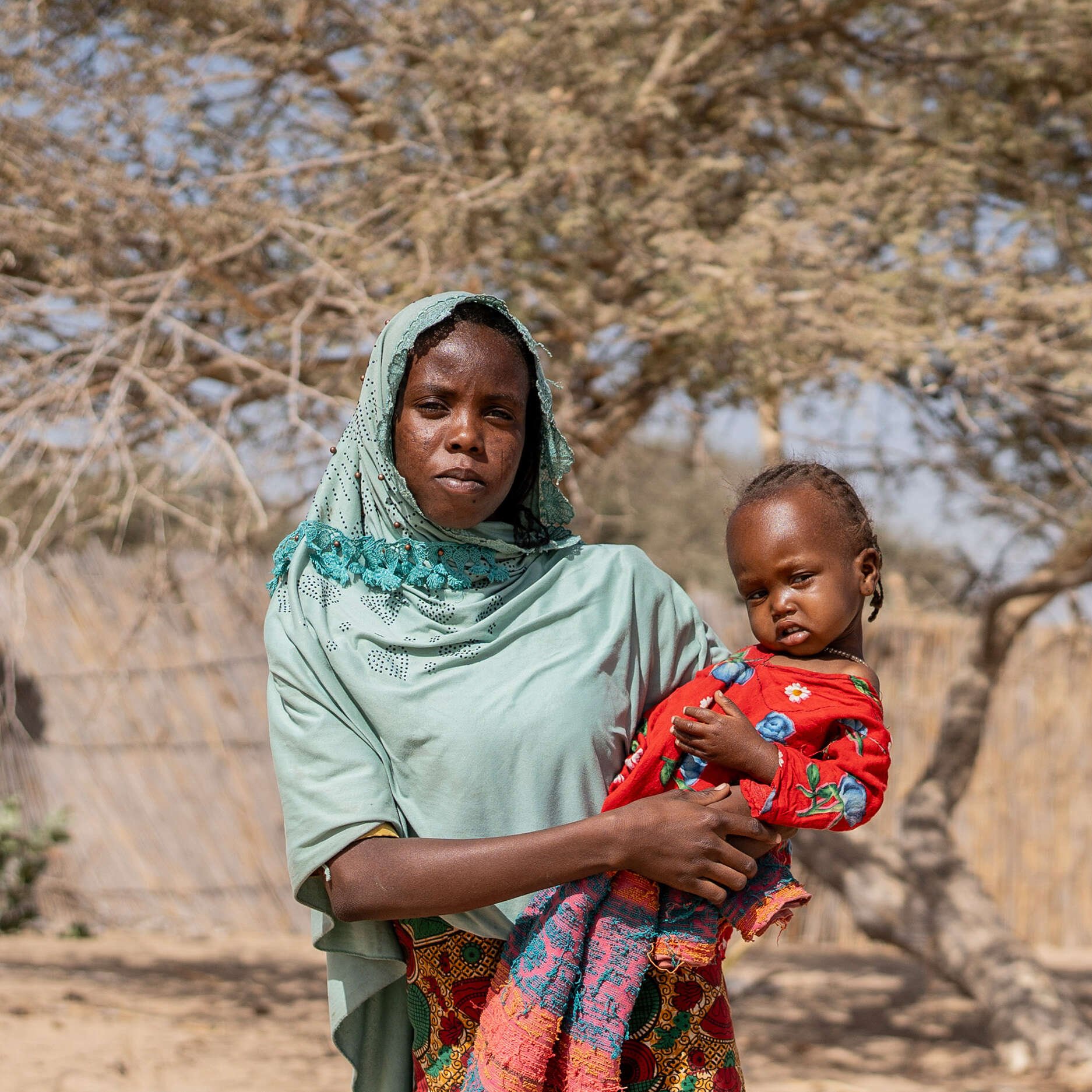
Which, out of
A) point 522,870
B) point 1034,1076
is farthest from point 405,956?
point 1034,1076

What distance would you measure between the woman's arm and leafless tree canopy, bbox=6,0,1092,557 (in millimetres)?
2813

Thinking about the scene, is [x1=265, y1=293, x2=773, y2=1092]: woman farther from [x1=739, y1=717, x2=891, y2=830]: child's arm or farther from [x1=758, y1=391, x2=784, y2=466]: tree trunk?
[x1=758, y1=391, x2=784, y2=466]: tree trunk

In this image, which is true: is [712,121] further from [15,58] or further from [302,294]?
[15,58]

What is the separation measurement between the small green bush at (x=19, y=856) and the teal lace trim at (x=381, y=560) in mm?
6588

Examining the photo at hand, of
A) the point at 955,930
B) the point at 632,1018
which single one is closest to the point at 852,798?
the point at 632,1018

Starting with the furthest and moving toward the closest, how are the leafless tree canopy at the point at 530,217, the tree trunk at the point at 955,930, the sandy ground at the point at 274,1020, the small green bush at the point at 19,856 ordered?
the small green bush at the point at 19,856
the tree trunk at the point at 955,930
the sandy ground at the point at 274,1020
the leafless tree canopy at the point at 530,217

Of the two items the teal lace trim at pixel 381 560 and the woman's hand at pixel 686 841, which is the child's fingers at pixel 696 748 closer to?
the woman's hand at pixel 686 841

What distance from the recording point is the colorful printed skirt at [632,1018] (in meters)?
1.84

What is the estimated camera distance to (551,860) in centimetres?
167

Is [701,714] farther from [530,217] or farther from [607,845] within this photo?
[530,217]

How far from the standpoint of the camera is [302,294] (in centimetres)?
550

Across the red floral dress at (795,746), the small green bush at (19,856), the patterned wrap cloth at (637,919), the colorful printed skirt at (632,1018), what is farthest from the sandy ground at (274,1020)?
the red floral dress at (795,746)

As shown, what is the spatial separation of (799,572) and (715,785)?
0.34 metres

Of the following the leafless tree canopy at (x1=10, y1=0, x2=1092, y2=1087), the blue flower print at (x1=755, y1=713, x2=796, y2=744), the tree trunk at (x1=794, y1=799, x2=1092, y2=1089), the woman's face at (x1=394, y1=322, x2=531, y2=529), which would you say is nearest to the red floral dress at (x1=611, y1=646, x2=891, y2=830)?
the blue flower print at (x1=755, y1=713, x2=796, y2=744)
